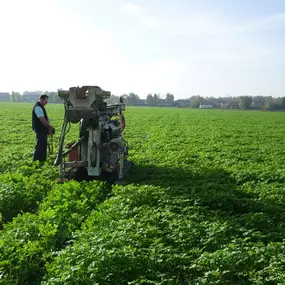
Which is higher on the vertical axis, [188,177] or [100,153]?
[100,153]

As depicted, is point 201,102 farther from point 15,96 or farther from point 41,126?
point 41,126

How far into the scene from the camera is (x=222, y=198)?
8102mm

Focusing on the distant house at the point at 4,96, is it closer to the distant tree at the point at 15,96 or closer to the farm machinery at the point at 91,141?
the distant tree at the point at 15,96

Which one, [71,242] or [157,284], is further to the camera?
[71,242]

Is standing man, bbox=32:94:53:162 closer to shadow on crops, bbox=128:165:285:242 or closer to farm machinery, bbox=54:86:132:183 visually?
farm machinery, bbox=54:86:132:183

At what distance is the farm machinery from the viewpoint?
946 centimetres

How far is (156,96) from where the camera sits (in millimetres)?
146375

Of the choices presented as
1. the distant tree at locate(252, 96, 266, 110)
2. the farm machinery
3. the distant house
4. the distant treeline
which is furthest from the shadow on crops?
the distant house

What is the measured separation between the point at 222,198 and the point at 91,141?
11.6 ft


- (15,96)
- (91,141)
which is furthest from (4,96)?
(91,141)

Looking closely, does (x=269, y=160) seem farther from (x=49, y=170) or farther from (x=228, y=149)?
(x=49, y=170)

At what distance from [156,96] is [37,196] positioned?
13935 centimetres

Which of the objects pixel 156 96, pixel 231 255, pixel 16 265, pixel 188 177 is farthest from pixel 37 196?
pixel 156 96

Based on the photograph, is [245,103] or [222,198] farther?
[245,103]
